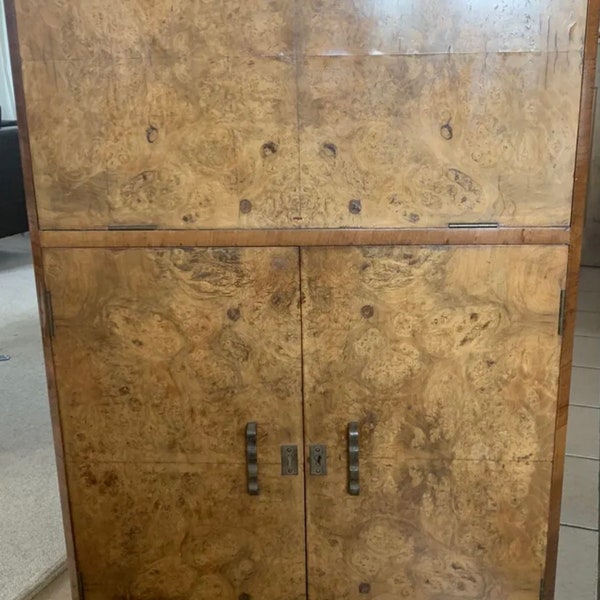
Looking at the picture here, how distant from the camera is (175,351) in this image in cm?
131

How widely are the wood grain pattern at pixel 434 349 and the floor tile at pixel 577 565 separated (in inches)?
21.1

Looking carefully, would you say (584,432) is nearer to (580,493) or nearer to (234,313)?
(580,493)

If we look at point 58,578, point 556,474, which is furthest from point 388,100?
point 58,578

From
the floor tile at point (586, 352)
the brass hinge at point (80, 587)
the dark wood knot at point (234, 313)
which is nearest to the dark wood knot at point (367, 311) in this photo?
the dark wood knot at point (234, 313)

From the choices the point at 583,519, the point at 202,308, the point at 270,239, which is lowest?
the point at 583,519

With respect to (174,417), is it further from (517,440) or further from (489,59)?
(489,59)

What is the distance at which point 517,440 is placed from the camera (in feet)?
4.25

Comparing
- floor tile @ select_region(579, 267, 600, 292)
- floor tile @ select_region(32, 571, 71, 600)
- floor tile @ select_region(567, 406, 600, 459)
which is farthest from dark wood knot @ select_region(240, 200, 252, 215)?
floor tile @ select_region(579, 267, 600, 292)

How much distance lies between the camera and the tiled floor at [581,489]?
5.48 ft

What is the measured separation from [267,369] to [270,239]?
23 cm

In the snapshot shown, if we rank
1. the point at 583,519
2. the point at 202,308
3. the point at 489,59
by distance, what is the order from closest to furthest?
the point at 489,59 → the point at 202,308 → the point at 583,519

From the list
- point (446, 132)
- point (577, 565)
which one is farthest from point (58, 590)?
point (446, 132)

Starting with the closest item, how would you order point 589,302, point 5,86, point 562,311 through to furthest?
point 562,311, point 589,302, point 5,86

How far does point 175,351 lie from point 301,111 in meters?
0.47
